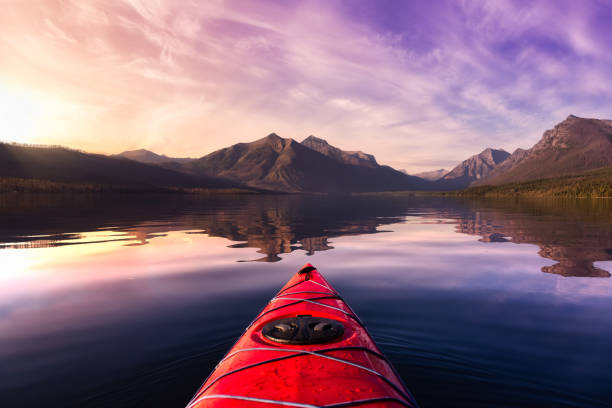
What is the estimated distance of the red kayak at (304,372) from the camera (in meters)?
3.21

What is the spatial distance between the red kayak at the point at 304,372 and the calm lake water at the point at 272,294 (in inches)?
60.6

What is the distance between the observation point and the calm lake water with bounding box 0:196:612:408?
518cm

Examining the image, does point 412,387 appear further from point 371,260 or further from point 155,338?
Result: point 371,260

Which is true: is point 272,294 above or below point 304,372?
below

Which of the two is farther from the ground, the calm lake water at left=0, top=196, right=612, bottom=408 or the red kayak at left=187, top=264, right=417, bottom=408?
the red kayak at left=187, top=264, right=417, bottom=408

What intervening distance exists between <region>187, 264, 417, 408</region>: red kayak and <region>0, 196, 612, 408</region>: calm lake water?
60.6 inches

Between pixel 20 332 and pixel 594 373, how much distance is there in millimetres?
10961

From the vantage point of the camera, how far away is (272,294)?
9594 millimetres

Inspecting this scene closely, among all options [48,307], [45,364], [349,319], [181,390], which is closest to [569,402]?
[349,319]

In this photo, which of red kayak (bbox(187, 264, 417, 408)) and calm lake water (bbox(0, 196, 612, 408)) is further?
calm lake water (bbox(0, 196, 612, 408))

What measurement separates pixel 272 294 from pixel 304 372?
6.09 meters

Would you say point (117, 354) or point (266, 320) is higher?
point (266, 320)

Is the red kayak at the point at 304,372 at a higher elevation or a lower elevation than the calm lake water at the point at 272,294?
higher

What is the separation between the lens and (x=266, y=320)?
215 inches
